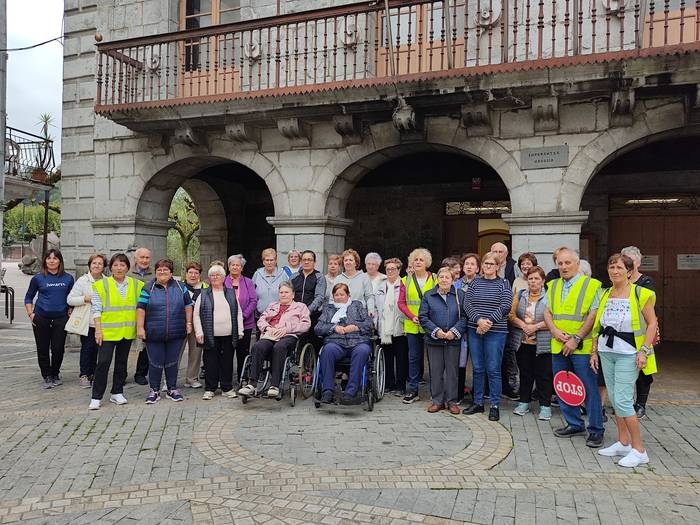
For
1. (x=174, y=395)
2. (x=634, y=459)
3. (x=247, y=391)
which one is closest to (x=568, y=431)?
(x=634, y=459)

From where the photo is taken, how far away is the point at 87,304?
6.75m

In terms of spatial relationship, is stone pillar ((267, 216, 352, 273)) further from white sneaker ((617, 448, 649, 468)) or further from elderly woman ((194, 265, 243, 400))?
white sneaker ((617, 448, 649, 468))

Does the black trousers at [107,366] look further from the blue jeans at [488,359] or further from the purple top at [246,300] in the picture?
the blue jeans at [488,359]

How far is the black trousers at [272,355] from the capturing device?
19.4ft

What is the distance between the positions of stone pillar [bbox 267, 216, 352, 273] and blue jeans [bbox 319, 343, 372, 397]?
2897 millimetres

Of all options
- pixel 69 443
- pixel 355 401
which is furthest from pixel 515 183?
pixel 69 443

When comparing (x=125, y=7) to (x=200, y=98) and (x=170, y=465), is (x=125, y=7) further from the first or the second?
(x=170, y=465)

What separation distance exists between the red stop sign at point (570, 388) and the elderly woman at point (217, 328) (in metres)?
3.42

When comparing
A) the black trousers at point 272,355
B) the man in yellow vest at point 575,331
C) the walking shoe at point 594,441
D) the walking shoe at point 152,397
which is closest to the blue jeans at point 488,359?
the man in yellow vest at point 575,331

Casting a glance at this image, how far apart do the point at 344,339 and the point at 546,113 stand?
13.1ft

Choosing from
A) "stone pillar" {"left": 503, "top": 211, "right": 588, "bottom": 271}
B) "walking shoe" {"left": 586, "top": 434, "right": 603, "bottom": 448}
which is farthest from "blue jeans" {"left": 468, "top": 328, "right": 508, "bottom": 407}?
"stone pillar" {"left": 503, "top": 211, "right": 588, "bottom": 271}

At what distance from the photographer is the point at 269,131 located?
8.91 metres

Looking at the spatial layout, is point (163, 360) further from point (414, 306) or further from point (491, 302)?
point (491, 302)

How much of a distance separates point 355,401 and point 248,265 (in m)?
8.72
